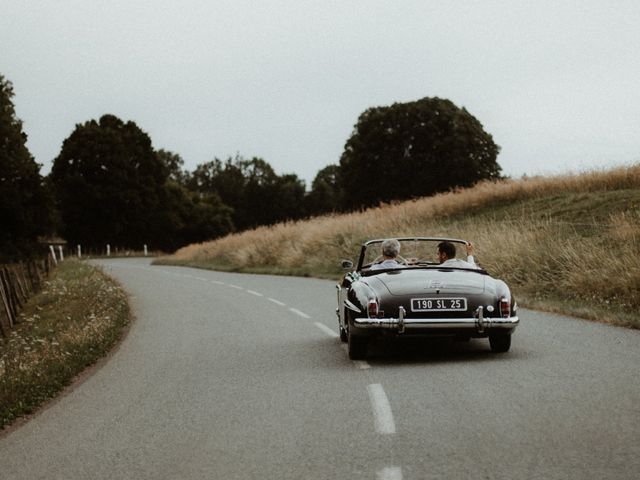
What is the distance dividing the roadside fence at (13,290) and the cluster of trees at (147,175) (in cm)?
2322

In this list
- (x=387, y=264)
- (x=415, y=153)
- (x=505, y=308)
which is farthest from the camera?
(x=415, y=153)

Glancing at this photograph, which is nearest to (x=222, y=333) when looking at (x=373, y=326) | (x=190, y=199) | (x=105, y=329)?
(x=105, y=329)

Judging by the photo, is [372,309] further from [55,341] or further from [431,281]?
[55,341]

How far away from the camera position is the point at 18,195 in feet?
156

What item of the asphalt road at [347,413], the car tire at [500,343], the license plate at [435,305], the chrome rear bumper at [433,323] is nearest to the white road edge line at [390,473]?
the asphalt road at [347,413]

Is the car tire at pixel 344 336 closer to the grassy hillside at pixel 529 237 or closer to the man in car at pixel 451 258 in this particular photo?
the man in car at pixel 451 258

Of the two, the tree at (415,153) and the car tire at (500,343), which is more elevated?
the tree at (415,153)

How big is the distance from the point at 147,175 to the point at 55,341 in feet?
217

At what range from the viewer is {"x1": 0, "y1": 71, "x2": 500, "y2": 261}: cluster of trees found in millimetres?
48906

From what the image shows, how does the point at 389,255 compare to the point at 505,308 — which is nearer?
the point at 505,308

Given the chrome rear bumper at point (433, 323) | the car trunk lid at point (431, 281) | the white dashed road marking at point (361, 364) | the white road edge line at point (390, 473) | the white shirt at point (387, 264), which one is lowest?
the white road edge line at point (390, 473)

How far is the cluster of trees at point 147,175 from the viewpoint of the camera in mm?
48906

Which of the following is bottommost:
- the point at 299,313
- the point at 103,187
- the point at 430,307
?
the point at 299,313

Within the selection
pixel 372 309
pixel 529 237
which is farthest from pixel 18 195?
pixel 372 309
